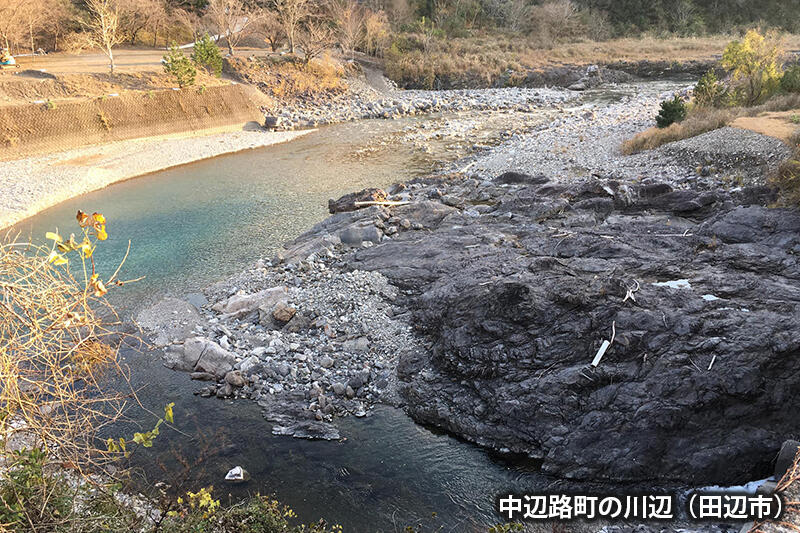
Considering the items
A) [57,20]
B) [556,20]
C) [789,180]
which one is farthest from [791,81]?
[57,20]

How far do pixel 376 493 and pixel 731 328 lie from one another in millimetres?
6386

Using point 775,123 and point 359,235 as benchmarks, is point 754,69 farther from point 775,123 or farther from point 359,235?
point 359,235

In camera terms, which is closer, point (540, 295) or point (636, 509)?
point (636, 509)

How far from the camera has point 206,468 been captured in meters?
8.79

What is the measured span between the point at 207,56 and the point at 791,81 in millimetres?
31537

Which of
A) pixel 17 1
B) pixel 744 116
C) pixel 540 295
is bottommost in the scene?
pixel 540 295

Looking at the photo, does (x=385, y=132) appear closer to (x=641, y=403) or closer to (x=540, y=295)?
(x=540, y=295)

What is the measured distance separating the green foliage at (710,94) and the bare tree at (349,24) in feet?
98.5

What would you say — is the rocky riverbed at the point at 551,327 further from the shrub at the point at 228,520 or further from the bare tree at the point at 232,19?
the bare tree at the point at 232,19

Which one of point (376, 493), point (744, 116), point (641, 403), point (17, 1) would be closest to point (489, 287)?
point (641, 403)

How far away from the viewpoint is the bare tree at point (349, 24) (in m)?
47.3

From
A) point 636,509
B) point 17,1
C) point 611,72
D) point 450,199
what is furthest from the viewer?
point 611,72

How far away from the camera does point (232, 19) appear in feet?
133

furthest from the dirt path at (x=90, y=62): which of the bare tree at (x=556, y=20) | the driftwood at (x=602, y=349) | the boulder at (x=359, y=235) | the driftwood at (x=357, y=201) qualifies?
the bare tree at (x=556, y=20)
